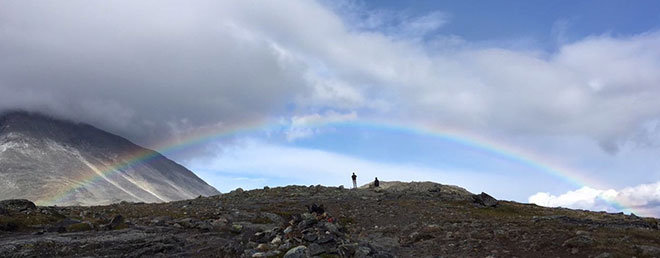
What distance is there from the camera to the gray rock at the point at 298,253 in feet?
76.9

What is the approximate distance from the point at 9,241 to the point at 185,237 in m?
11.7

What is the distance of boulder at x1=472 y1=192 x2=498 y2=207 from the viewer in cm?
6481

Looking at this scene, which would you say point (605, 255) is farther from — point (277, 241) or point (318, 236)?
point (277, 241)

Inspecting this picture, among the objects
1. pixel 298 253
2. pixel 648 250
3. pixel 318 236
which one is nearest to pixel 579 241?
pixel 648 250

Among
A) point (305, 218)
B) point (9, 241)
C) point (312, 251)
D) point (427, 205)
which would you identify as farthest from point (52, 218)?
point (427, 205)

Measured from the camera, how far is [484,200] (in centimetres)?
6638

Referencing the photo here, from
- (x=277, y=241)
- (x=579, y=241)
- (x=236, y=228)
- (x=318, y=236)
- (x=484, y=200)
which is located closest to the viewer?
(x=579, y=241)

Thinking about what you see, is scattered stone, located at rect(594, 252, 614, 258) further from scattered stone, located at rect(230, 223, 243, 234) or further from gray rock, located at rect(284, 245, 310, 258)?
scattered stone, located at rect(230, 223, 243, 234)

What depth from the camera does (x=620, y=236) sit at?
2795 centimetres

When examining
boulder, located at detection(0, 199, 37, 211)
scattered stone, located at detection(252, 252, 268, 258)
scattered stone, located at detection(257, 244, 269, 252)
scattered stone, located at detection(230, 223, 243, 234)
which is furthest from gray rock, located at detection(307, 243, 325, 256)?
boulder, located at detection(0, 199, 37, 211)

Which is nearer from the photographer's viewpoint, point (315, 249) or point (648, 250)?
point (648, 250)

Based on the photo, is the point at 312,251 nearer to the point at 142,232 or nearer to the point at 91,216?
the point at 142,232

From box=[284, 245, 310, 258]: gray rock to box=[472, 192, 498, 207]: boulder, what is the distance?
46.5m

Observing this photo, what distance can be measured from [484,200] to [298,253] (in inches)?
1932
